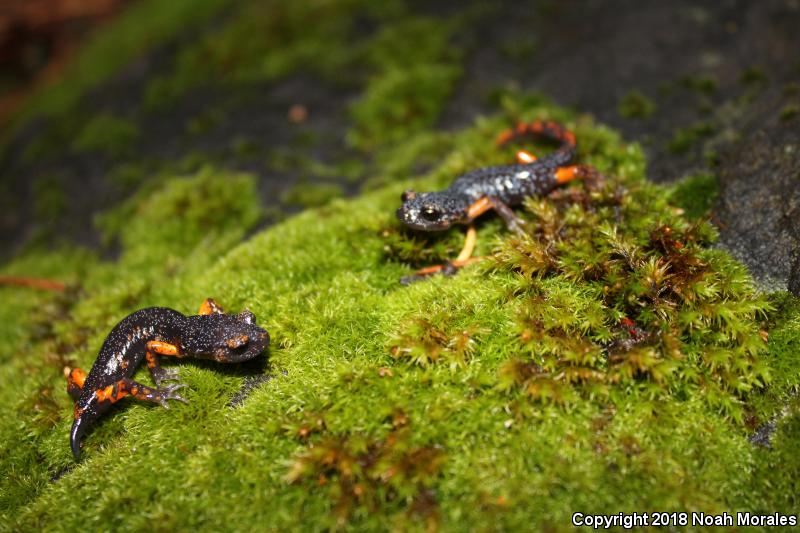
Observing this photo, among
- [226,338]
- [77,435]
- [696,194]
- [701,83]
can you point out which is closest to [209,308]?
[226,338]

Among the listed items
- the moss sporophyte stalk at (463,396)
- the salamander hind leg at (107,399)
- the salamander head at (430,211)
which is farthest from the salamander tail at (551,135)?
the salamander hind leg at (107,399)

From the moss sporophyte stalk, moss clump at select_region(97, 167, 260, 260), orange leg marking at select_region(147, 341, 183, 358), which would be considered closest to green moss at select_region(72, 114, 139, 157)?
moss clump at select_region(97, 167, 260, 260)

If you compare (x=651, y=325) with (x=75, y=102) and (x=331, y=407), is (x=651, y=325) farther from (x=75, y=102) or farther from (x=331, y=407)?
(x=75, y=102)

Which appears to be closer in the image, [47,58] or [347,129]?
[347,129]

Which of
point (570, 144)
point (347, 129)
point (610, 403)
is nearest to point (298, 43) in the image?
point (347, 129)

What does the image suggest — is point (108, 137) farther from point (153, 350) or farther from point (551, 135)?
point (551, 135)

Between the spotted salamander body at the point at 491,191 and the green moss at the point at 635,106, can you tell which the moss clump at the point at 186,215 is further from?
the green moss at the point at 635,106

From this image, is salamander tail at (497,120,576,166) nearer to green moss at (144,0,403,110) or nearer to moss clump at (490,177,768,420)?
moss clump at (490,177,768,420)
